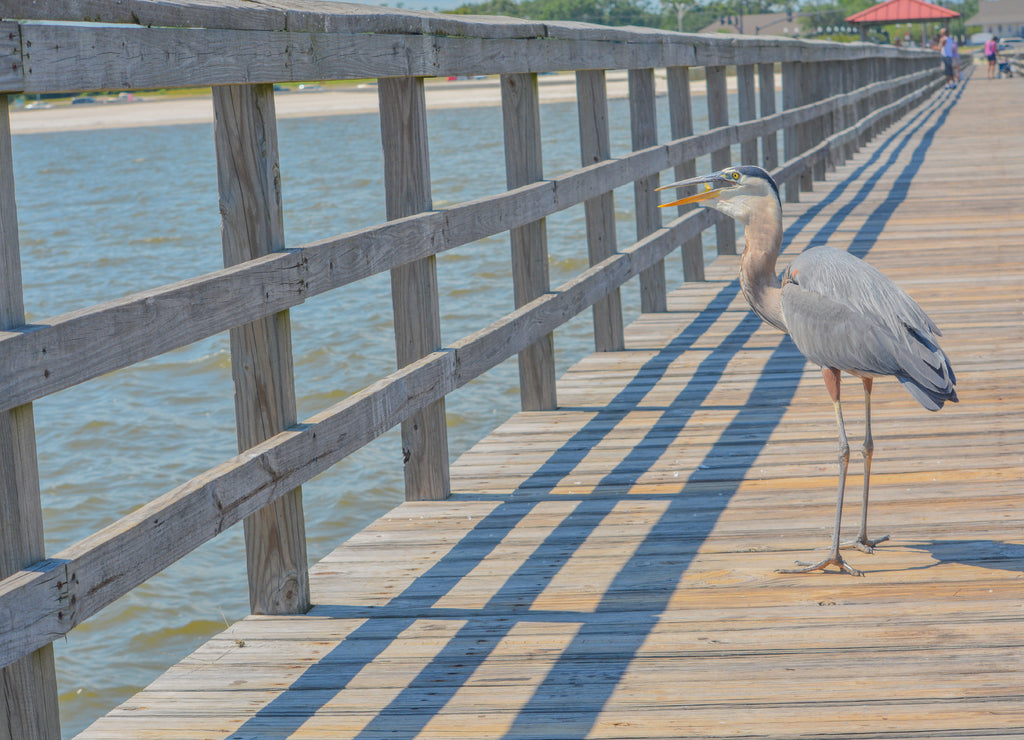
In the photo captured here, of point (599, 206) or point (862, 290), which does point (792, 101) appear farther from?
point (862, 290)

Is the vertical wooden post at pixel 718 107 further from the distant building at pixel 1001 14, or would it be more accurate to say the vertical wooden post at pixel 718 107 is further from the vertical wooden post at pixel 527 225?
the distant building at pixel 1001 14

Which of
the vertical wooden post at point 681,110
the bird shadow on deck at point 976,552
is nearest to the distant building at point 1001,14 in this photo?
the vertical wooden post at point 681,110

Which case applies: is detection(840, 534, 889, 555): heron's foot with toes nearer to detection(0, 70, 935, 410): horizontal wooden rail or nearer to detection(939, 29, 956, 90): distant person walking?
detection(0, 70, 935, 410): horizontal wooden rail

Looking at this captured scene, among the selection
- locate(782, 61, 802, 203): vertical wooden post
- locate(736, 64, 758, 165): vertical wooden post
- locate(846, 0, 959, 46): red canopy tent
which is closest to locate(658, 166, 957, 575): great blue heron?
locate(736, 64, 758, 165): vertical wooden post

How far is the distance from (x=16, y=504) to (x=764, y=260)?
235 centimetres

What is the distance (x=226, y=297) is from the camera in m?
3.05

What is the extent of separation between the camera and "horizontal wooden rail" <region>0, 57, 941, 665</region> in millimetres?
2375

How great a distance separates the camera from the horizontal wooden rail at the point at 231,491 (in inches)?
93.5

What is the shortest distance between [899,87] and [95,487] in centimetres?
2297

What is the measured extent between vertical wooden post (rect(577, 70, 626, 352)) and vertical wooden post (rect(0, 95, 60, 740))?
156 inches

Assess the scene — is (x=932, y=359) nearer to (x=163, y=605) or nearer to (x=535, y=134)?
(x=535, y=134)

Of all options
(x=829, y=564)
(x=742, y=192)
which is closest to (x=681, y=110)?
(x=742, y=192)

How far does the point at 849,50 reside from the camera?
1681 centimetres

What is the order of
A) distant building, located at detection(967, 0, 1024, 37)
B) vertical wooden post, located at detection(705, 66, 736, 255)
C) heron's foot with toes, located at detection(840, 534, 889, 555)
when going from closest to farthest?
heron's foot with toes, located at detection(840, 534, 889, 555) < vertical wooden post, located at detection(705, 66, 736, 255) < distant building, located at detection(967, 0, 1024, 37)
